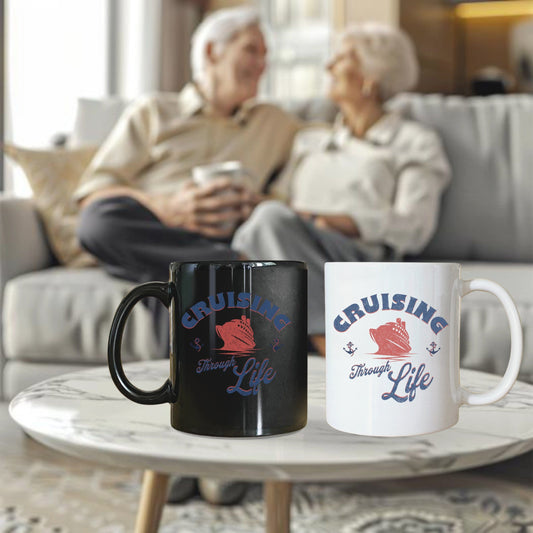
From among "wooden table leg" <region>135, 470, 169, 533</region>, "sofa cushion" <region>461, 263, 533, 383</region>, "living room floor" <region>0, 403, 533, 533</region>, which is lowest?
"living room floor" <region>0, 403, 533, 533</region>

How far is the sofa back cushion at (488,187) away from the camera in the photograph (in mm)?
1807

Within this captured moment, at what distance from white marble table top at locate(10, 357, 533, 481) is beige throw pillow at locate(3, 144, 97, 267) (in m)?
1.26

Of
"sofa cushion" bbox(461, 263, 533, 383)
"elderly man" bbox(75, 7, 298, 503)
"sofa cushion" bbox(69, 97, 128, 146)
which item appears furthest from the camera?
"sofa cushion" bbox(69, 97, 128, 146)

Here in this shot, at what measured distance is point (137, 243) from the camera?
150 cm

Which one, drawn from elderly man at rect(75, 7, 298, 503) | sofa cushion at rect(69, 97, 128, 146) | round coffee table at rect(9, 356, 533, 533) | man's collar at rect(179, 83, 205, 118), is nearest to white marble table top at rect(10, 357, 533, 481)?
round coffee table at rect(9, 356, 533, 533)

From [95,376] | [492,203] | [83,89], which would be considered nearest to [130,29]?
[83,89]

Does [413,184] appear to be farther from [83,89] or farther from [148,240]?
[83,89]

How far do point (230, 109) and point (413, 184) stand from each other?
1.96 feet

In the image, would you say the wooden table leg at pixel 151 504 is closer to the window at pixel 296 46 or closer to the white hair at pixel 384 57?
the white hair at pixel 384 57

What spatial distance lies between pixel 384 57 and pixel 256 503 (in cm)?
128

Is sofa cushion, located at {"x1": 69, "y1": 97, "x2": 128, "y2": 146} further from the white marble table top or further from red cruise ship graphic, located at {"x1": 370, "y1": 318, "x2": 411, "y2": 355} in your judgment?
red cruise ship graphic, located at {"x1": 370, "y1": 318, "x2": 411, "y2": 355}

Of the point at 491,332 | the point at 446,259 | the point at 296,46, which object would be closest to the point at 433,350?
the point at 491,332

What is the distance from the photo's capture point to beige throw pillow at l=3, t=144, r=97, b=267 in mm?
1758

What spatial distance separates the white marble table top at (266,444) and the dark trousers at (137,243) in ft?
3.13
